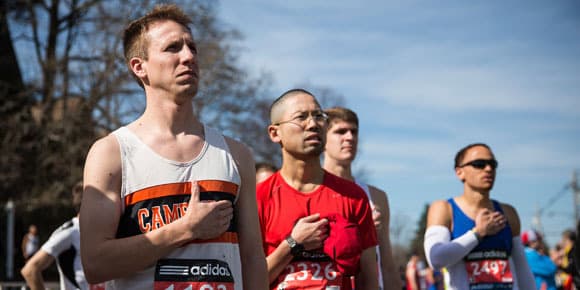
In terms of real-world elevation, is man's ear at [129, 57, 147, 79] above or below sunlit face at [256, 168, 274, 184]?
below

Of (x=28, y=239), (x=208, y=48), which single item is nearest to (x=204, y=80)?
(x=208, y=48)

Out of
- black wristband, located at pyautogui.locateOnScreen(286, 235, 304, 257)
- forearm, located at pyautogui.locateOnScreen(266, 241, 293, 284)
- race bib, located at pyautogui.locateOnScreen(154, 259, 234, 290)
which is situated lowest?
race bib, located at pyautogui.locateOnScreen(154, 259, 234, 290)

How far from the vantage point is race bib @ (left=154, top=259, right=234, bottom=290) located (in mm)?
3066

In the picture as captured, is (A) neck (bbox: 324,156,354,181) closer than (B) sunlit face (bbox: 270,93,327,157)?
No

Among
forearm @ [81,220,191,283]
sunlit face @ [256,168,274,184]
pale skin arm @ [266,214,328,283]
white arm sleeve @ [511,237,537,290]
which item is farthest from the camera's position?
sunlit face @ [256,168,274,184]

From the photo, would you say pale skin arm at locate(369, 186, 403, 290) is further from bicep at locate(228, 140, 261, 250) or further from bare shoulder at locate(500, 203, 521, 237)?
bicep at locate(228, 140, 261, 250)

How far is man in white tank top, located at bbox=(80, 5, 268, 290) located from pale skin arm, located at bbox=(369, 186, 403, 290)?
2741 millimetres

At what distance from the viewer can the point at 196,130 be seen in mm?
3455

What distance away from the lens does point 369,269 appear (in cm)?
476

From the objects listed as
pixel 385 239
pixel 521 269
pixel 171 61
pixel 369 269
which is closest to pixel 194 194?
pixel 171 61

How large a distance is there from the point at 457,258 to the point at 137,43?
348 centimetres

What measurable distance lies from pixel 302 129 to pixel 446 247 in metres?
1.74

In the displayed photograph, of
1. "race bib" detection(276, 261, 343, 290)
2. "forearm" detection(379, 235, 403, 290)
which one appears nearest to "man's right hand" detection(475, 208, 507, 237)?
"forearm" detection(379, 235, 403, 290)

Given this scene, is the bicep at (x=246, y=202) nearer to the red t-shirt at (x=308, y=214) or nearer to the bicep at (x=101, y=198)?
the bicep at (x=101, y=198)
